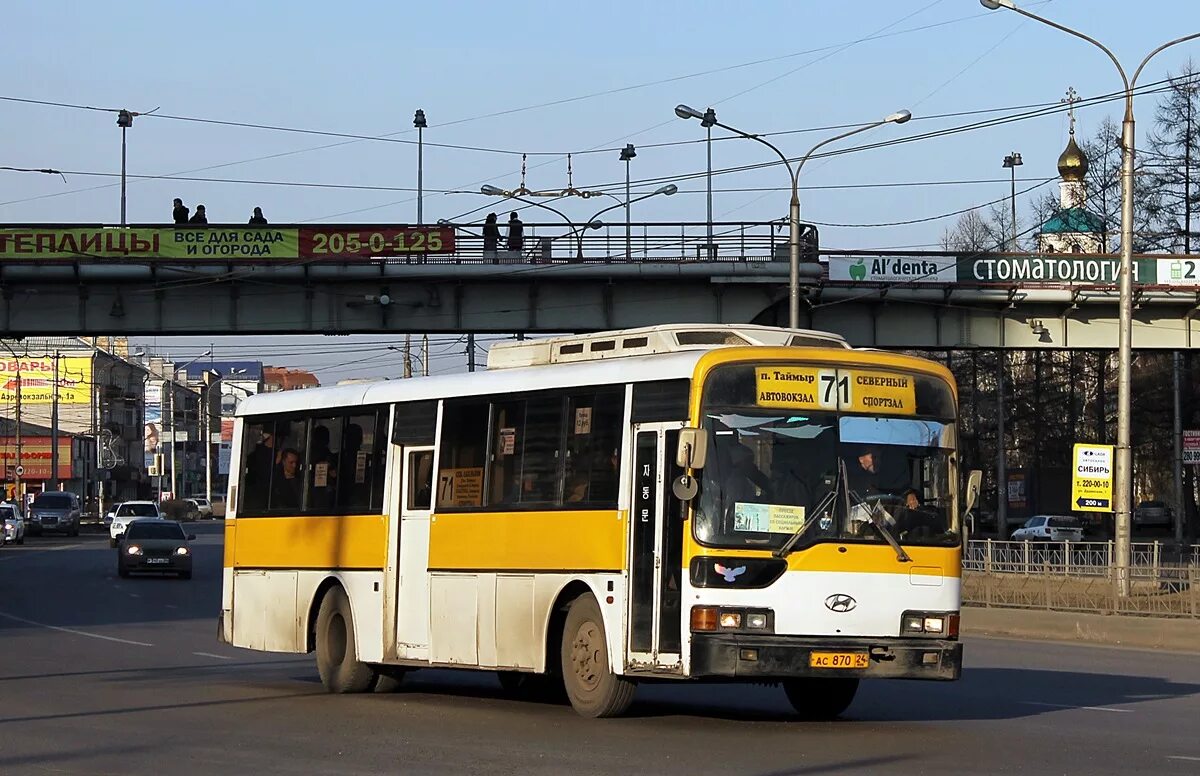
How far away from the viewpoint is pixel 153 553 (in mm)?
46438

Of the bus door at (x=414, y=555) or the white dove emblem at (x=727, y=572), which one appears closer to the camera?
the white dove emblem at (x=727, y=572)

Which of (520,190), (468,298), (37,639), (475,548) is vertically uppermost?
(520,190)

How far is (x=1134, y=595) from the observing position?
96.0ft

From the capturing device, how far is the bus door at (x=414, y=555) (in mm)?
16438

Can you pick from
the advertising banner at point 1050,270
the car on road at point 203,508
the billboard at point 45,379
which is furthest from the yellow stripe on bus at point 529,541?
the billboard at point 45,379

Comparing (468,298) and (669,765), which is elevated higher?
(468,298)

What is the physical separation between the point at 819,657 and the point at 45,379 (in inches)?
5305

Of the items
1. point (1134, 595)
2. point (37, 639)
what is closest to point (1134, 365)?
point (1134, 595)

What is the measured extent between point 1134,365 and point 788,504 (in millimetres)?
70787

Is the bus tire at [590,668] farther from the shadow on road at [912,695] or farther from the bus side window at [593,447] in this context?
the bus side window at [593,447]

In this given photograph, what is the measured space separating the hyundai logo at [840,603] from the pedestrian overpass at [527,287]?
35821mm

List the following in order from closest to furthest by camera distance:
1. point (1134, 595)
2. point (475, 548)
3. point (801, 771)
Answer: point (801, 771)
point (475, 548)
point (1134, 595)

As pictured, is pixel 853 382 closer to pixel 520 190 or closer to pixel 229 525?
pixel 229 525

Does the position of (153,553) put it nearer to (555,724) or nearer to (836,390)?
(555,724)
